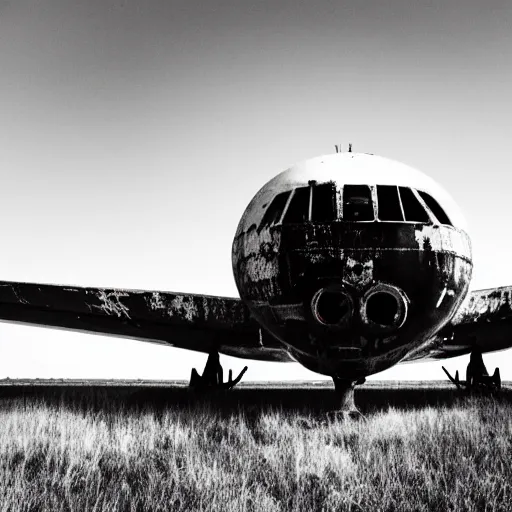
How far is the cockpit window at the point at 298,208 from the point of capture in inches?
249

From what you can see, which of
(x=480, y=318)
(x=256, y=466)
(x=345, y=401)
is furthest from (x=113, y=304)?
(x=256, y=466)

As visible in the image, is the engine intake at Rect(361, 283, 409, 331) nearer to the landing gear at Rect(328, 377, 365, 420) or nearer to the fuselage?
the fuselage

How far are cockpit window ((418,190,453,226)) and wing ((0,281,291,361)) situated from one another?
4.80 metres

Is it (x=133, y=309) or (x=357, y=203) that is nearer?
(x=357, y=203)

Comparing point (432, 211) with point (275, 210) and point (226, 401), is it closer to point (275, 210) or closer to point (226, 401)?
point (275, 210)

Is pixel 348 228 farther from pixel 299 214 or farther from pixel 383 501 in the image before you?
pixel 383 501

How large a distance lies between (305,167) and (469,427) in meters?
3.52

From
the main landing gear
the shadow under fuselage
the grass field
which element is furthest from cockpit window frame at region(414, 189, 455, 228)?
the main landing gear

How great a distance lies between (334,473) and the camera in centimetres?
473

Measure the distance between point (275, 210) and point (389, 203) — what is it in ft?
3.92

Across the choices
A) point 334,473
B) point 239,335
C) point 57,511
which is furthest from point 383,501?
point 239,335

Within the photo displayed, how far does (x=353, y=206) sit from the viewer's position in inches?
249

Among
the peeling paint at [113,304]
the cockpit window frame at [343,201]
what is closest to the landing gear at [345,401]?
the cockpit window frame at [343,201]

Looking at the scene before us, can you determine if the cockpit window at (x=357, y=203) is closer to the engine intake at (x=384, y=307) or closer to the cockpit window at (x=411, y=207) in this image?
the cockpit window at (x=411, y=207)
